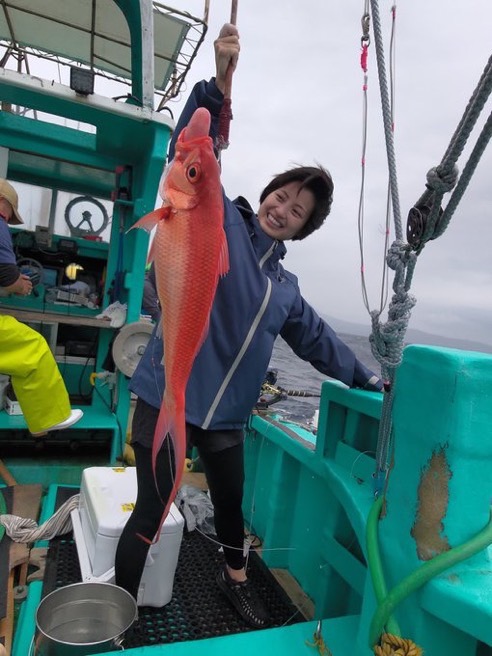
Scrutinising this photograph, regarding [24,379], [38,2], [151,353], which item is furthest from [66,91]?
[38,2]

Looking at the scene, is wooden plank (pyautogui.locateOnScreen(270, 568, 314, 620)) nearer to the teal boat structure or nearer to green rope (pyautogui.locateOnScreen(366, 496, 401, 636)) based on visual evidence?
the teal boat structure

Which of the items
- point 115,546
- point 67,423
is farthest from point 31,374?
point 115,546

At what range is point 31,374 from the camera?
3.12 meters

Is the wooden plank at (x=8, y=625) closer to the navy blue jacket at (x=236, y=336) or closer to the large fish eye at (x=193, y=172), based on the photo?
the navy blue jacket at (x=236, y=336)

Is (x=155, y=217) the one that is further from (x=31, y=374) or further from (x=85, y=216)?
(x=85, y=216)

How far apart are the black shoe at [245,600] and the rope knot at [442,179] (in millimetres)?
1952

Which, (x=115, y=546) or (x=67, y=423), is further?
(x=67, y=423)

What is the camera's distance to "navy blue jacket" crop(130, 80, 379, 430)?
1.79m

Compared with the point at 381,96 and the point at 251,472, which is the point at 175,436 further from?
the point at 251,472

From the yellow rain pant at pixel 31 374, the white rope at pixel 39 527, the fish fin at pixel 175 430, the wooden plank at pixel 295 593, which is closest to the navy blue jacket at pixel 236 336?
the fish fin at pixel 175 430

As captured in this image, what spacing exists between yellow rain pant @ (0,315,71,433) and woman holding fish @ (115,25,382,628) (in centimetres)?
162

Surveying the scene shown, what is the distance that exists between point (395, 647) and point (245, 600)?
1.15 metres

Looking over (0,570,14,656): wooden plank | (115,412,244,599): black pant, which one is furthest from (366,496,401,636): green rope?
(0,570,14,656): wooden plank

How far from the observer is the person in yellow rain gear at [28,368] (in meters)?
3.07
